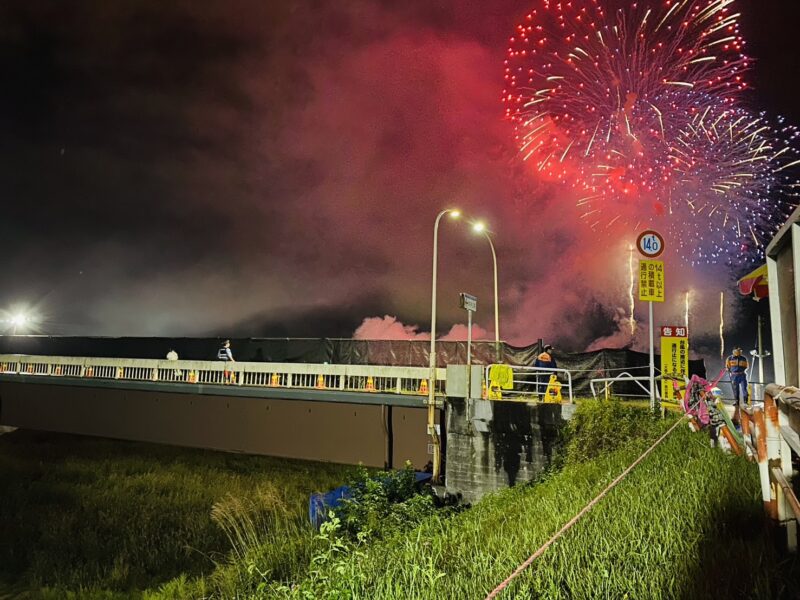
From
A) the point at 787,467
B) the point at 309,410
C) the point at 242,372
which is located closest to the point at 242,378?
the point at 242,372

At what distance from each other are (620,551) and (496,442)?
28.2ft

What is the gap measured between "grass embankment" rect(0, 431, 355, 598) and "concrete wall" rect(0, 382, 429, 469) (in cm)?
141

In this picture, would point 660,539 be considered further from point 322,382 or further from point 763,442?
point 322,382

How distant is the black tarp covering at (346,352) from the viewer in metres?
17.8

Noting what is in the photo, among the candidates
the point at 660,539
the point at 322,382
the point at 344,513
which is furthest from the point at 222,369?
the point at 660,539

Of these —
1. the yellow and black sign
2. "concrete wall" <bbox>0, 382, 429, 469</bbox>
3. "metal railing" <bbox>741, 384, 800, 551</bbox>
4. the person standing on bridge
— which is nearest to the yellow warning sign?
the yellow and black sign

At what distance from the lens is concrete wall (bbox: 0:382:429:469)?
1527 centimetres

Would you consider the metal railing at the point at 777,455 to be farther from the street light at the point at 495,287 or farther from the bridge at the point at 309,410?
the street light at the point at 495,287

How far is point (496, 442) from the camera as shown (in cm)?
1220

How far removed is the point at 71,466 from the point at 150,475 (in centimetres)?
415

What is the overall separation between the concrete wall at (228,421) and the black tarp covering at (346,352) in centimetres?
601

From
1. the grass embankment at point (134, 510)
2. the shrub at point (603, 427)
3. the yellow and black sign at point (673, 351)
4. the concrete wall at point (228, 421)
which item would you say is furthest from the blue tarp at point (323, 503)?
Result: the yellow and black sign at point (673, 351)

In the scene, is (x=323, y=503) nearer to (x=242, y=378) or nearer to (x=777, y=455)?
(x=777, y=455)

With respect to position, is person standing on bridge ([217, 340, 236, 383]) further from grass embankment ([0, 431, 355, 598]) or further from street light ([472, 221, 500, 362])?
street light ([472, 221, 500, 362])
